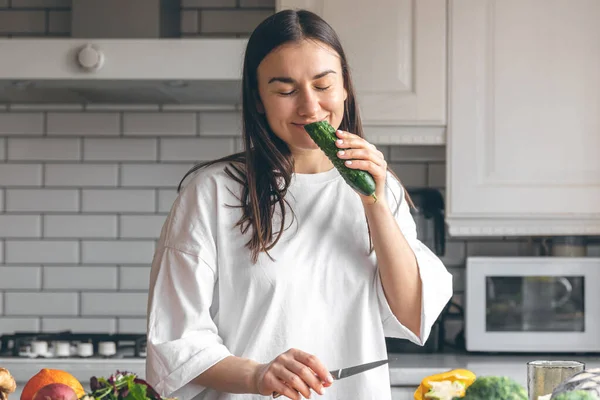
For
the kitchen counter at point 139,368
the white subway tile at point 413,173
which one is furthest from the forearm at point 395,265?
the white subway tile at point 413,173

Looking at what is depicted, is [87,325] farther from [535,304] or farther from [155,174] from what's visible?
[535,304]

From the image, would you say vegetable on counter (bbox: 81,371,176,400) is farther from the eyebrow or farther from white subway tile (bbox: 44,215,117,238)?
white subway tile (bbox: 44,215,117,238)

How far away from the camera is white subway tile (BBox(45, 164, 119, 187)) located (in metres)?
2.95

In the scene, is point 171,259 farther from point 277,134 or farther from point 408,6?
point 408,6

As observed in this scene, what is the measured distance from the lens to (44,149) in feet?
9.70

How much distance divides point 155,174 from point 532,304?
126cm

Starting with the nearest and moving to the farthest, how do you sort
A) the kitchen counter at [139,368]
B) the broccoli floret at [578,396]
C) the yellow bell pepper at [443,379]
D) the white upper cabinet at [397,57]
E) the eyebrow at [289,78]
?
1. the broccoli floret at [578,396]
2. the yellow bell pepper at [443,379]
3. the eyebrow at [289,78]
4. the kitchen counter at [139,368]
5. the white upper cabinet at [397,57]

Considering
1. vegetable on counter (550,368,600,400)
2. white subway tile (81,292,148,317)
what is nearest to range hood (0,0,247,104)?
white subway tile (81,292,148,317)

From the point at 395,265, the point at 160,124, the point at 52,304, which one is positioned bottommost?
the point at 52,304

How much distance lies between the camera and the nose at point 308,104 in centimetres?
129

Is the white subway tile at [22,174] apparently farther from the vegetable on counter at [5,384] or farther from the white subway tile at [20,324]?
the vegetable on counter at [5,384]

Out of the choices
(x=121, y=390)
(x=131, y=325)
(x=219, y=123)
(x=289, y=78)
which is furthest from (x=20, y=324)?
(x=121, y=390)

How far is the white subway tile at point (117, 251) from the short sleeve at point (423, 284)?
5.25 ft

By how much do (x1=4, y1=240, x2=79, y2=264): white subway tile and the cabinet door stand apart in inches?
48.9
